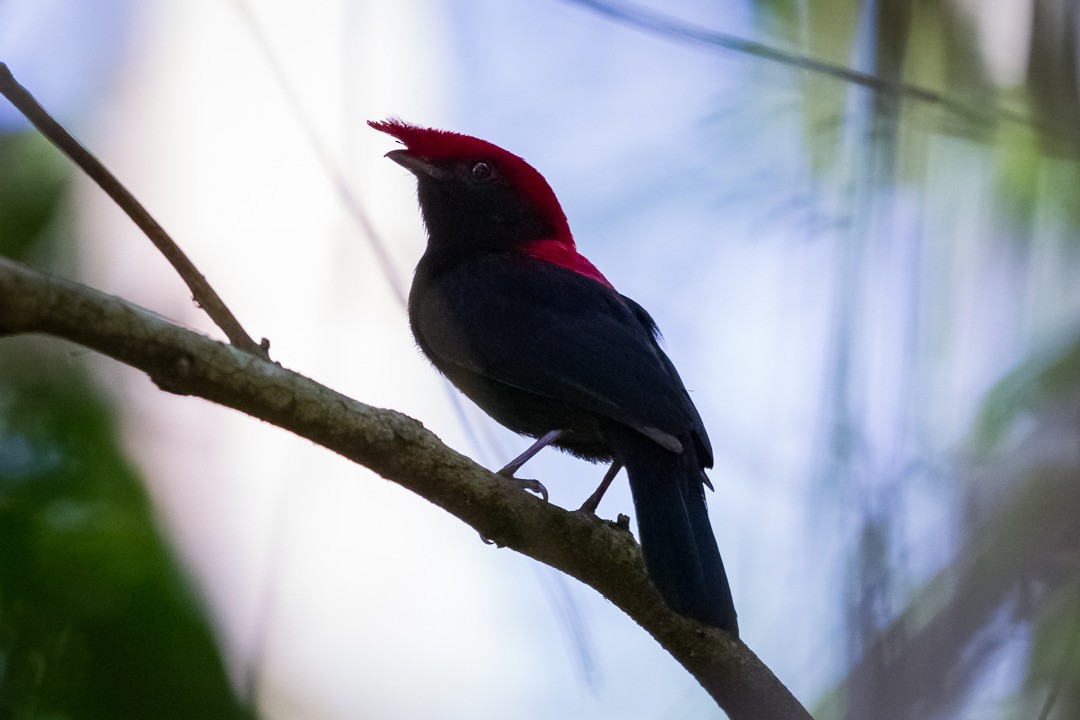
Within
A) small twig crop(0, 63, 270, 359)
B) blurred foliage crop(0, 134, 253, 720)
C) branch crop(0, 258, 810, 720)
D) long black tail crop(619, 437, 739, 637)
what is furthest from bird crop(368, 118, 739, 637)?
blurred foliage crop(0, 134, 253, 720)

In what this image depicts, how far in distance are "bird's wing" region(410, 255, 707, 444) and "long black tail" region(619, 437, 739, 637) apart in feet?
0.32

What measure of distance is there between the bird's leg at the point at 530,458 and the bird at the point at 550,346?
0.4 inches

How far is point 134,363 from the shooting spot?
1978 mm

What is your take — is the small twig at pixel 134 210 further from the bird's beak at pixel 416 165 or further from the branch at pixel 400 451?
the bird's beak at pixel 416 165

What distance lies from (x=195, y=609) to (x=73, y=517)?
0.95ft

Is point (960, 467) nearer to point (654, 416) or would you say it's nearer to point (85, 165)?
point (654, 416)

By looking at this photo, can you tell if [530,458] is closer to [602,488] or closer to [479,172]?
[602,488]

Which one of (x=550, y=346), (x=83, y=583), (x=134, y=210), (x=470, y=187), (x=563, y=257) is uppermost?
(x=470, y=187)

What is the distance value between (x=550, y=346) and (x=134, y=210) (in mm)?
1424

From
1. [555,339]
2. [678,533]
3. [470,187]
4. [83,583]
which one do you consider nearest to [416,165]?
[470,187]

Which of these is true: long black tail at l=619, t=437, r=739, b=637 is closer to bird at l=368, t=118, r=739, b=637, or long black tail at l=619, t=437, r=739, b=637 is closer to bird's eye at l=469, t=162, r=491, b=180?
bird at l=368, t=118, r=739, b=637

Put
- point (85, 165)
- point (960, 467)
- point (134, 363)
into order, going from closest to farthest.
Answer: point (960, 467)
point (134, 363)
point (85, 165)

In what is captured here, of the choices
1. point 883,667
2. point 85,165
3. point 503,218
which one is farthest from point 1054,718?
point 503,218

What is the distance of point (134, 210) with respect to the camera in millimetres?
2166
